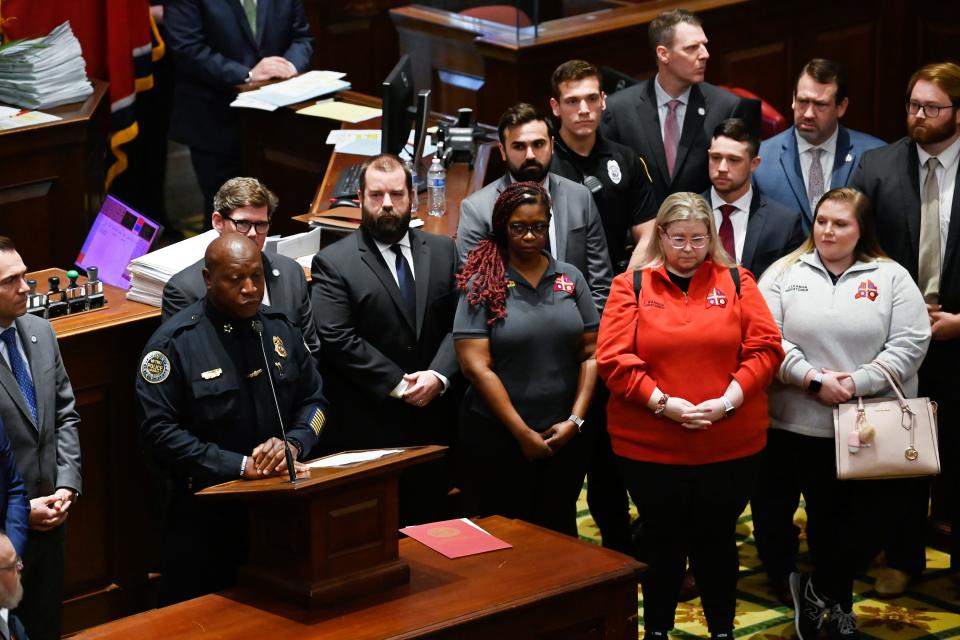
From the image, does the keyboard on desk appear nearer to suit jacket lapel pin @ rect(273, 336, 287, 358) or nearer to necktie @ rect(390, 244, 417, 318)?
necktie @ rect(390, 244, 417, 318)

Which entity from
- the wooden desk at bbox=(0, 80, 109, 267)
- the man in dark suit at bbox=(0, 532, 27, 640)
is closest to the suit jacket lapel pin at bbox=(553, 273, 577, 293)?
the man in dark suit at bbox=(0, 532, 27, 640)

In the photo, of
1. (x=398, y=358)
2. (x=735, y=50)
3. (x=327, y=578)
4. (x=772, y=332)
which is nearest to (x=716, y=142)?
(x=772, y=332)

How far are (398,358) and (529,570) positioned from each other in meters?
1.10

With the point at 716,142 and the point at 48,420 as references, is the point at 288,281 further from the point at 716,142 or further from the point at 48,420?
the point at 716,142

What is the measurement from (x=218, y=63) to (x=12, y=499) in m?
3.71

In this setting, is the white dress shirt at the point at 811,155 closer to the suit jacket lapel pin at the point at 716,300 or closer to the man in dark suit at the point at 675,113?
the man in dark suit at the point at 675,113

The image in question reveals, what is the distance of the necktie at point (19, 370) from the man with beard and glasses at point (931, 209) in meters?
2.61

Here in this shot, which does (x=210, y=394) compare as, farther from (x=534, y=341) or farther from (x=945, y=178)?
(x=945, y=178)

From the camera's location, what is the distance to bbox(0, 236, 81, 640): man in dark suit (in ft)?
12.4

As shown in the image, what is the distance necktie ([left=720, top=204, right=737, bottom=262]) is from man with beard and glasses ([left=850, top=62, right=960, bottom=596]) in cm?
45

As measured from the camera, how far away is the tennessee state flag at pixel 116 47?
21.1 ft

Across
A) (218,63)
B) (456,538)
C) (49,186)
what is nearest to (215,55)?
(218,63)

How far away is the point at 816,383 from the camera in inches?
181

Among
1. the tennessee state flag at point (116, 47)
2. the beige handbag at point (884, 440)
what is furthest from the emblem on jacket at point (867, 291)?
the tennessee state flag at point (116, 47)
